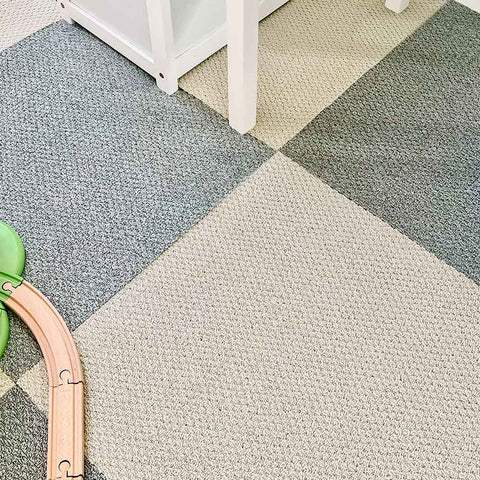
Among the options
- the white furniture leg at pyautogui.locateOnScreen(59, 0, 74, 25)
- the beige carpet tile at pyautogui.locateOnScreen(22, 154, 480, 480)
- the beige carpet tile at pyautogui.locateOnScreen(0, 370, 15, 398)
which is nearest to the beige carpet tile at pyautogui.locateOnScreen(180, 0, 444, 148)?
the beige carpet tile at pyautogui.locateOnScreen(22, 154, 480, 480)

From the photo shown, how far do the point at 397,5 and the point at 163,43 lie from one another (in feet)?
1.93

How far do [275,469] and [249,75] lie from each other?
2.33 ft

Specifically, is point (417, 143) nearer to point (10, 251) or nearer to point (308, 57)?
point (308, 57)

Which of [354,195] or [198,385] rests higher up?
[354,195]

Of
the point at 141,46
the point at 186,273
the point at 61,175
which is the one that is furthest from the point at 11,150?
the point at 186,273

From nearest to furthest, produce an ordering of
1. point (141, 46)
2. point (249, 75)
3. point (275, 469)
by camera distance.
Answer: point (275, 469) → point (249, 75) → point (141, 46)

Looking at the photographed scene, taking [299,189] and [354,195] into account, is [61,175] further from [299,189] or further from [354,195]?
[354,195]

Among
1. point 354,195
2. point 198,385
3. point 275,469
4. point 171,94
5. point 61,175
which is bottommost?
point 275,469

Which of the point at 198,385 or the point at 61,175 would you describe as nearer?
the point at 198,385

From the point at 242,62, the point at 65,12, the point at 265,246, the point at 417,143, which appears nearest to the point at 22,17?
the point at 65,12

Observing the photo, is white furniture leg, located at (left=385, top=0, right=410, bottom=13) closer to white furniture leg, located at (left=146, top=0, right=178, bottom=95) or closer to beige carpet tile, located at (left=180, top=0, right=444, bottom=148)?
beige carpet tile, located at (left=180, top=0, right=444, bottom=148)

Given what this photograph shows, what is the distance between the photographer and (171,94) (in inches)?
55.9

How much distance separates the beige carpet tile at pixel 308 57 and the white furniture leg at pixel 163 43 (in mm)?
51

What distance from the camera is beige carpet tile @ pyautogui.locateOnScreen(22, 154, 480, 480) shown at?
3.27 ft
